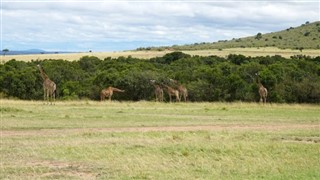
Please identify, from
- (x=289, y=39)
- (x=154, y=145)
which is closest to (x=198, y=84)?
(x=154, y=145)

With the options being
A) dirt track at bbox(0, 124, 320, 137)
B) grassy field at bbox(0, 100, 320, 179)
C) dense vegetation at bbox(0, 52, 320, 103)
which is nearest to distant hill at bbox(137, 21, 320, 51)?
dense vegetation at bbox(0, 52, 320, 103)

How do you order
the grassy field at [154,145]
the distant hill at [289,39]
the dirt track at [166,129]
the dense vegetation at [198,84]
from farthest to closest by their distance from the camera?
the distant hill at [289,39] → the dense vegetation at [198,84] → the dirt track at [166,129] → the grassy field at [154,145]

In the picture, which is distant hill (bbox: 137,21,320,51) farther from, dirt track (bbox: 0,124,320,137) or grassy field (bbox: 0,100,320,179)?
dirt track (bbox: 0,124,320,137)

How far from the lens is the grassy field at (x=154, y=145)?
1165 cm

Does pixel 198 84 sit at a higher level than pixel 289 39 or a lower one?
lower

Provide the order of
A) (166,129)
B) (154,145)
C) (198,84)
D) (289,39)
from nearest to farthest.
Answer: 1. (154,145)
2. (166,129)
3. (198,84)
4. (289,39)

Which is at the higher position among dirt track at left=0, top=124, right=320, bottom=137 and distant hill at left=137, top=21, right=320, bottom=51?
distant hill at left=137, top=21, right=320, bottom=51

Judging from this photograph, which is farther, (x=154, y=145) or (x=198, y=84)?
(x=198, y=84)

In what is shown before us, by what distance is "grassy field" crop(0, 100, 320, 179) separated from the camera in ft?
38.2

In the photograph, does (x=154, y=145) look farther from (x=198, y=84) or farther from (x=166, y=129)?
(x=198, y=84)

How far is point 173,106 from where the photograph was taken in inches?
1265

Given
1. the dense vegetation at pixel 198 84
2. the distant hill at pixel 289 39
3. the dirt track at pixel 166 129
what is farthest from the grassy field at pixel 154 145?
the distant hill at pixel 289 39

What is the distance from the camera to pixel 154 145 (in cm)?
1536

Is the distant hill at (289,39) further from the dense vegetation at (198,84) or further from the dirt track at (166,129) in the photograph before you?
the dirt track at (166,129)
